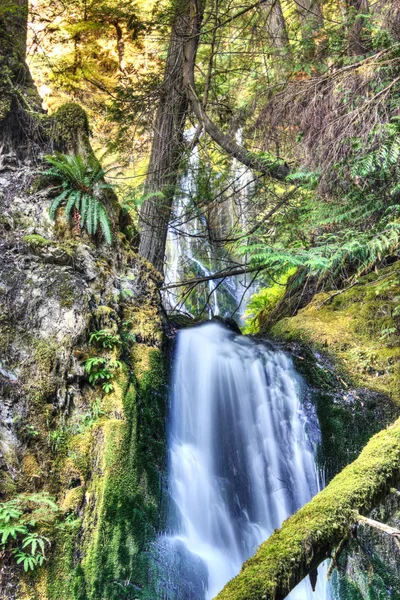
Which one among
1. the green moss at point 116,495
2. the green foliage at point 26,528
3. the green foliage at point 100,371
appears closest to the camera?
the green foliage at point 26,528

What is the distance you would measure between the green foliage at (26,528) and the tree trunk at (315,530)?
171 centimetres

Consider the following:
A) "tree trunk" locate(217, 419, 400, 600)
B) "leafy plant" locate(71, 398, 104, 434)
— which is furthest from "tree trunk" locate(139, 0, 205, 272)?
"tree trunk" locate(217, 419, 400, 600)

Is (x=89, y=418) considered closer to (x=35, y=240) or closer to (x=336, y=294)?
(x=35, y=240)

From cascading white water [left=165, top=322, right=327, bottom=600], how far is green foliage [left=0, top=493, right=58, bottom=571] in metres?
1.10

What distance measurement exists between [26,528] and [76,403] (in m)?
1.03

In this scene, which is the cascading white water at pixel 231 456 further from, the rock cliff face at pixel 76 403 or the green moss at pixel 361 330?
the green moss at pixel 361 330

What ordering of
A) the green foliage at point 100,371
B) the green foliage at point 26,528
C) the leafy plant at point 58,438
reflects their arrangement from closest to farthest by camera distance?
the green foliage at point 26,528 < the leafy plant at point 58,438 < the green foliage at point 100,371

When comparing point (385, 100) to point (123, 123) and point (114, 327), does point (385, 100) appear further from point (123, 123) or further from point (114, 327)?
point (123, 123)

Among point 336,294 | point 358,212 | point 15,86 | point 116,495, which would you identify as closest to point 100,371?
point 116,495

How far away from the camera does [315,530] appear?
187 centimetres

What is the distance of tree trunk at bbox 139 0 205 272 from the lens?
264 inches

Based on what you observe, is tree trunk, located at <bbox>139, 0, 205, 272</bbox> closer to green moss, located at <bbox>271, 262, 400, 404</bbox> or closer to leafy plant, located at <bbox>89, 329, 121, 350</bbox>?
green moss, located at <bbox>271, 262, 400, 404</bbox>

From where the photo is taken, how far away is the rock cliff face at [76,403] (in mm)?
2986

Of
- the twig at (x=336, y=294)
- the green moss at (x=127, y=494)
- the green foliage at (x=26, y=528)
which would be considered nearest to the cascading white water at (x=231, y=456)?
the green moss at (x=127, y=494)
